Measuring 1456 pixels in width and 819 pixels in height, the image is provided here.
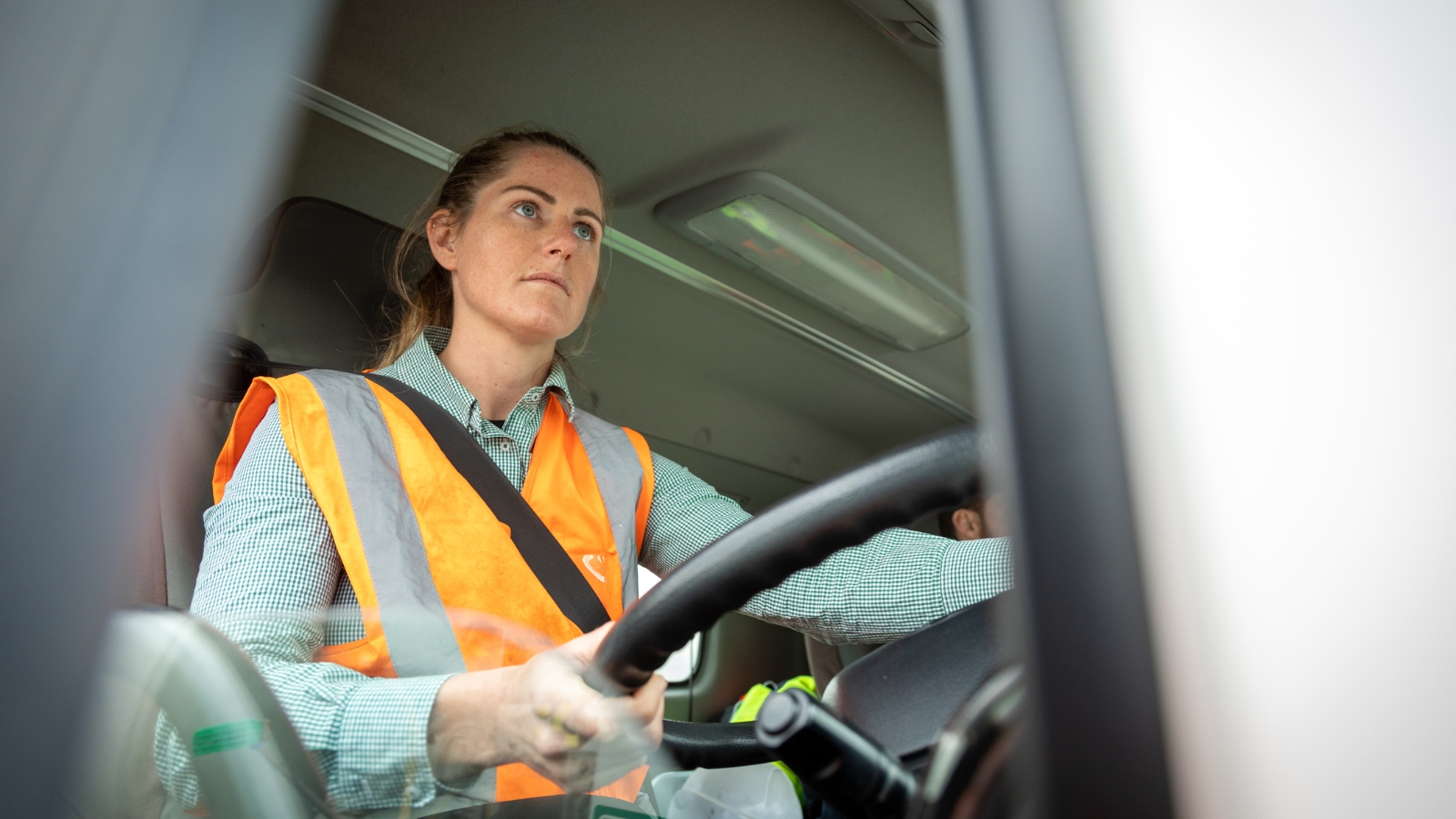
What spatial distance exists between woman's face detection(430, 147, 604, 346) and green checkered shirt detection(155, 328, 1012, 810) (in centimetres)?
18

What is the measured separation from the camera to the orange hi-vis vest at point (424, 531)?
1001 millimetres

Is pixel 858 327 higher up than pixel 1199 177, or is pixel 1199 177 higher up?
pixel 858 327

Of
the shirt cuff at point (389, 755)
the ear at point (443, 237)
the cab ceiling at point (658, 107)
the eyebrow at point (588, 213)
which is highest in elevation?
the cab ceiling at point (658, 107)

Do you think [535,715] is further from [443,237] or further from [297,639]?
[443,237]

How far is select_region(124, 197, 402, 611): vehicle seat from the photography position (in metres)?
1.32

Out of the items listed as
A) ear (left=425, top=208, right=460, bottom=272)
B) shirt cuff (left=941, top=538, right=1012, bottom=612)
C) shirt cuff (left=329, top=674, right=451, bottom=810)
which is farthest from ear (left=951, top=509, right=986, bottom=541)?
ear (left=425, top=208, right=460, bottom=272)

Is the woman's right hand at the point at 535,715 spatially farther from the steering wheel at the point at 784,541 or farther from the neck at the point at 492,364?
the neck at the point at 492,364

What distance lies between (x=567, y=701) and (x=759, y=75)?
1.39 metres

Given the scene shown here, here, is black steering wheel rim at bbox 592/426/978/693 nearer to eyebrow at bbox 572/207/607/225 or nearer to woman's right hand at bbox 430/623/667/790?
woman's right hand at bbox 430/623/667/790

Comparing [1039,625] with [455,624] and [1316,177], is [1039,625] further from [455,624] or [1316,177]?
[455,624]

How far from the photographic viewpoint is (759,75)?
5.81 feet

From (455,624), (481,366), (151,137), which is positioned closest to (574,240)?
(481,366)

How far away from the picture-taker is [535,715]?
2.27 feet

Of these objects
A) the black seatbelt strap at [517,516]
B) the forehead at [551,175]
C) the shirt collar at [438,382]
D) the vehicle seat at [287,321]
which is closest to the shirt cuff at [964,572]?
the black seatbelt strap at [517,516]
